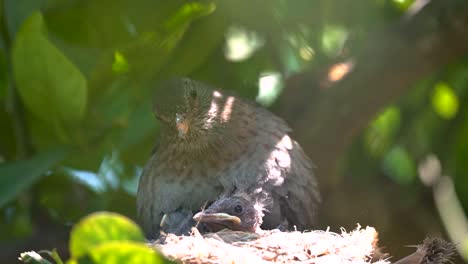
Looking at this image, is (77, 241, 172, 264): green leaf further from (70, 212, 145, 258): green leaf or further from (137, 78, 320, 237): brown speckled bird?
(137, 78, 320, 237): brown speckled bird

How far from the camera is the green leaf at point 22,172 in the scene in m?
4.12

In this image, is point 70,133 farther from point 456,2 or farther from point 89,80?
point 456,2

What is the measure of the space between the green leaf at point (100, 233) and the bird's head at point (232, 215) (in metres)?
1.85

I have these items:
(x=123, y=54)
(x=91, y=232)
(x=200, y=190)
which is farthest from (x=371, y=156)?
(x=91, y=232)

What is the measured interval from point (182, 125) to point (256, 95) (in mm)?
754

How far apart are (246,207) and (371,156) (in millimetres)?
1669

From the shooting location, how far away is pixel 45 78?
435cm

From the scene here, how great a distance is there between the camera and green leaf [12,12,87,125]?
417cm

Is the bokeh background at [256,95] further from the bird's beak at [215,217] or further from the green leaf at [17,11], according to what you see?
the bird's beak at [215,217]

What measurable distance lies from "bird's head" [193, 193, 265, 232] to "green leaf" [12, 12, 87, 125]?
0.76m

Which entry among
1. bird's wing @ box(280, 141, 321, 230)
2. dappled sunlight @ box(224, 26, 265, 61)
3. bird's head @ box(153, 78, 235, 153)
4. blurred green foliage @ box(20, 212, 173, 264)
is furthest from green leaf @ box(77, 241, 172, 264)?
dappled sunlight @ box(224, 26, 265, 61)

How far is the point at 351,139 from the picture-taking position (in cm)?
539

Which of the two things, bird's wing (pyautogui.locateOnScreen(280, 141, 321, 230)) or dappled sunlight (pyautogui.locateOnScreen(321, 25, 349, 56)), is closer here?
bird's wing (pyautogui.locateOnScreen(280, 141, 321, 230))

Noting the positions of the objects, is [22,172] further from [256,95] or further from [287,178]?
[256,95]
